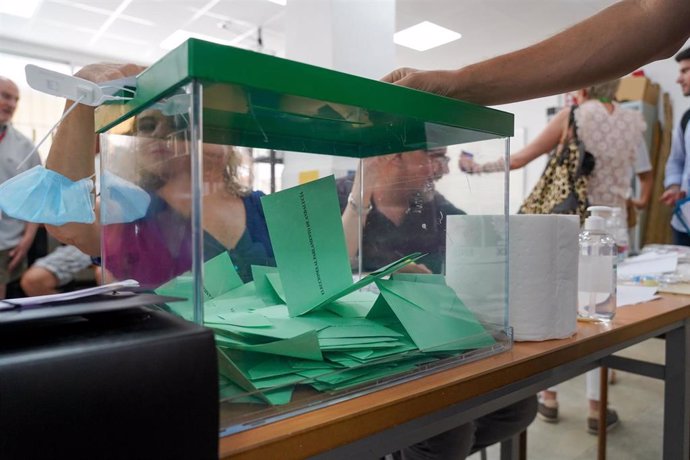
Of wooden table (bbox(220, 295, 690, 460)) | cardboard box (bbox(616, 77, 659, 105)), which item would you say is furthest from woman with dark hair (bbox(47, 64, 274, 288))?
cardboard box (bbox(616, 77, 659, 105))

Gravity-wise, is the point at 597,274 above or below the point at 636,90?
below

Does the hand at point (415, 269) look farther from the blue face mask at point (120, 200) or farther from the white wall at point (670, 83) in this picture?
the white wall at point (670, 83)

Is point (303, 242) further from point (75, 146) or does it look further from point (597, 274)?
point (597, 274)

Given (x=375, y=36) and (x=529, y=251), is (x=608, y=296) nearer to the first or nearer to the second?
(x=529, y=251)

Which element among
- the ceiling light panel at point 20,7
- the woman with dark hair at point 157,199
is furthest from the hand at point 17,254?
the ceiling light panel at point 20,7

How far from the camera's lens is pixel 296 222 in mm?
562

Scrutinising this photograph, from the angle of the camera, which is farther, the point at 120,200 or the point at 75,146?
the point at 75,146

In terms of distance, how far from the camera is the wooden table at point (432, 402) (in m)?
0.37

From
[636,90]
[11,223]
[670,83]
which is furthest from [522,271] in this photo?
[670,83]

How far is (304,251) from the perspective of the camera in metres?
0.57

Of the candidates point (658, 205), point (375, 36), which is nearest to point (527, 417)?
A: point (375, 36)

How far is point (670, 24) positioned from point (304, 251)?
56cm

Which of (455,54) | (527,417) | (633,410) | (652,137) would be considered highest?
(455,54)

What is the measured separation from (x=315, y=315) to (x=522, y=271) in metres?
0.28
